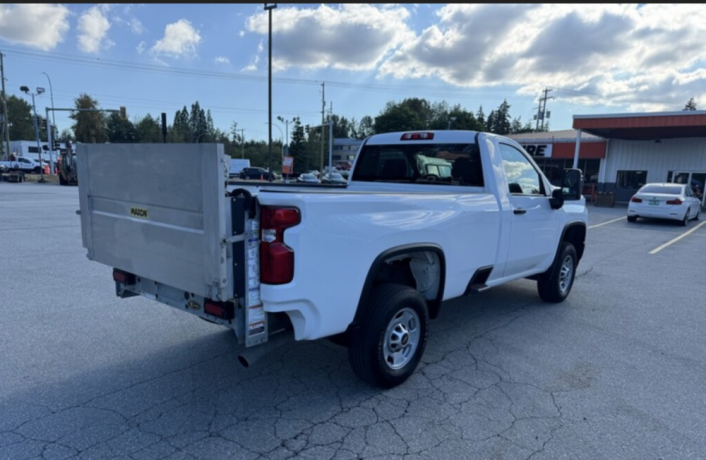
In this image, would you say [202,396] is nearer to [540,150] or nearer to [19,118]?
[540,150]

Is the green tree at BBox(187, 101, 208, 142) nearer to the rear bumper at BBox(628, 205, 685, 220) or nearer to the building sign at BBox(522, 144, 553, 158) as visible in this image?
the building sign at BBox(522, 144, 553, 158)

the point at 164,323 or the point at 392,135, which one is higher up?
the point at 392,135

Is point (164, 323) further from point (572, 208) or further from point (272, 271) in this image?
point (572, 208)

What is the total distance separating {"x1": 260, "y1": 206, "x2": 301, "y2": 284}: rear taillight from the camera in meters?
2.65

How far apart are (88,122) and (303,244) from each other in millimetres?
82376

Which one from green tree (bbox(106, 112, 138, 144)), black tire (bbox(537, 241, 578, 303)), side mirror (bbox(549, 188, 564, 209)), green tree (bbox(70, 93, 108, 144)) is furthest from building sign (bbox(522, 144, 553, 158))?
green tree (bbox(106, 112, 138, 144))

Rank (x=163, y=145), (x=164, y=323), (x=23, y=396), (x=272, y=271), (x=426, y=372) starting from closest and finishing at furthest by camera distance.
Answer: (x=272, y=271)
(x=163, y=145)
(x=23, y=396)
(x=426, y=372)
(x=164, y=323)

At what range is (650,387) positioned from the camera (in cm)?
369

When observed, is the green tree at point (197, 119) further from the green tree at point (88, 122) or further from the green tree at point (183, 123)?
the green tree at point (88, 122)

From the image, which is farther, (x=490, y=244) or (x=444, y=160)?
(x=444, y=160)

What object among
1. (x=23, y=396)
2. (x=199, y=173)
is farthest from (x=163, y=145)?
(x=23, y=396)

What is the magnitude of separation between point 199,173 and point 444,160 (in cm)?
310

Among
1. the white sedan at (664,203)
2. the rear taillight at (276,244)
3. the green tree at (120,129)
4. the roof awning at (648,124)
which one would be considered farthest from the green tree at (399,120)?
the rear taillight at (276,244)

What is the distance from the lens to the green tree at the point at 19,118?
88.2 m
